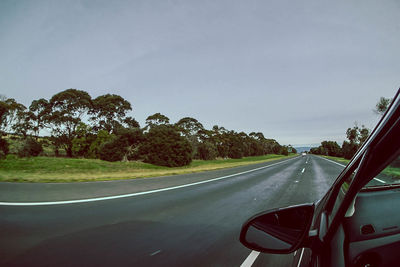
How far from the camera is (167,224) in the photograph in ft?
13.8

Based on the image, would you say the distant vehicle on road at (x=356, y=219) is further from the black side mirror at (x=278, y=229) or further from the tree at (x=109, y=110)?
the tree at (x=109, y=110)

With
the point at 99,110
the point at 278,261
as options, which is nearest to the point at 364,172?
the point at 278,261

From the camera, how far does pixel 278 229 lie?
141 cm

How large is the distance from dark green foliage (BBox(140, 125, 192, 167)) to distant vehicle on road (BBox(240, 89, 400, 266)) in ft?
90.6

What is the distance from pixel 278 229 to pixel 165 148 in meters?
28.0

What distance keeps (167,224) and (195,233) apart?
771mm

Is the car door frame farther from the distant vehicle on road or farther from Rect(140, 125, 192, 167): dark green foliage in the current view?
Rect(140, 125, 192, 167): dark green foliage

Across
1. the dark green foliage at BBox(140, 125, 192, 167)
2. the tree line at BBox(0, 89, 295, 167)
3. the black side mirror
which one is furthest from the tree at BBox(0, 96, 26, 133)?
the black side mirror

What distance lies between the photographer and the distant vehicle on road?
2.72ft

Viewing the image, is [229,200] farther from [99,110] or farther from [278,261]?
[99,110]

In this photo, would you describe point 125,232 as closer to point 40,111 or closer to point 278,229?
point 278,229

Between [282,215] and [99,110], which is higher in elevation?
[99,110]

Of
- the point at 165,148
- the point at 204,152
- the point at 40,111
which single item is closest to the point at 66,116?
the point at 40,111

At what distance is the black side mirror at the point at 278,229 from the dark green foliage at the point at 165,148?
2746cm
